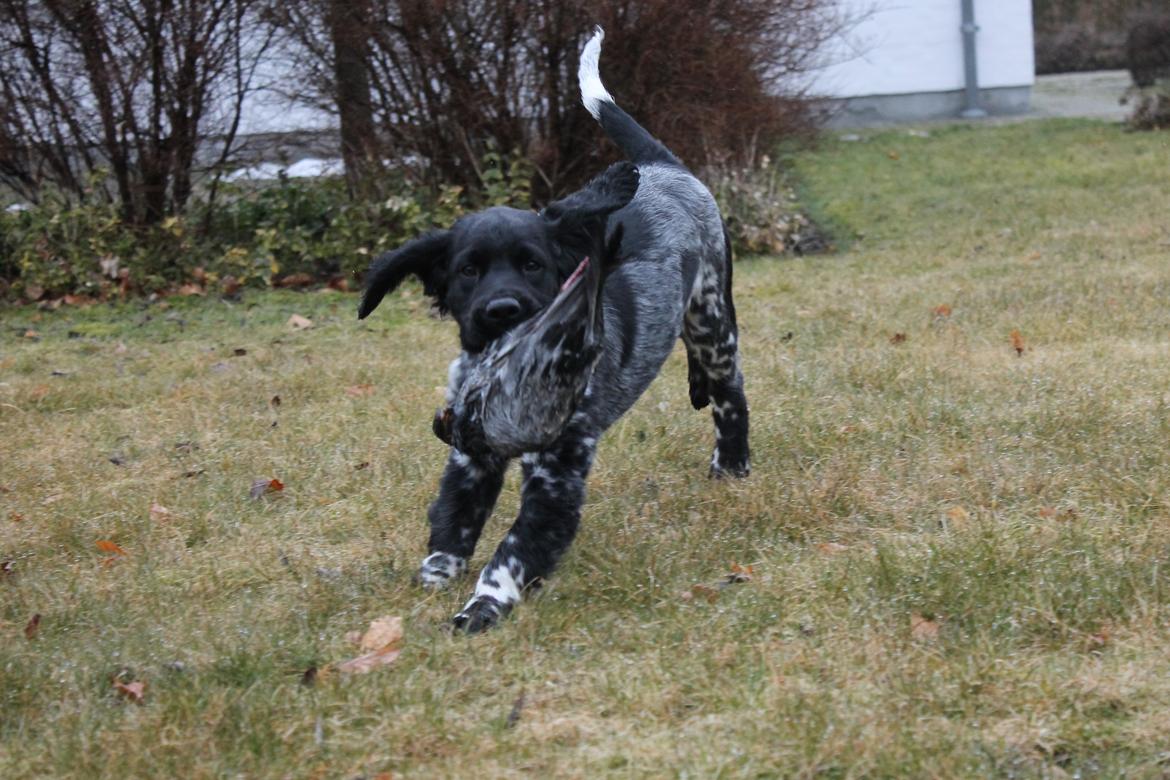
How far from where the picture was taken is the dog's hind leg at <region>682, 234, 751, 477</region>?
202 inches

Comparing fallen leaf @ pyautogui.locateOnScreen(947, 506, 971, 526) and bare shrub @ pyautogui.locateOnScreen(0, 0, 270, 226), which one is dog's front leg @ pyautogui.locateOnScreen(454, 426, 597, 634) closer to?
fallen leaf @ pyautogui.locateOnScreen(947, 506, 971, 526)

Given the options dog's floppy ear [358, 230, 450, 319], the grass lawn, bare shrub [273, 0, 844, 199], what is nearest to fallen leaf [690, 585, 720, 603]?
the grass lawn

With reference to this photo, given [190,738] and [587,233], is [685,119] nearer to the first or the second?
[587,233]

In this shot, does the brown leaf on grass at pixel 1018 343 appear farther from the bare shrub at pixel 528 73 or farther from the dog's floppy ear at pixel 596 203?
the bare shrub at pixel 528 73

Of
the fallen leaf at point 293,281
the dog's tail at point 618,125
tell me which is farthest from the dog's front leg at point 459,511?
the fallen leaf at point 293,281

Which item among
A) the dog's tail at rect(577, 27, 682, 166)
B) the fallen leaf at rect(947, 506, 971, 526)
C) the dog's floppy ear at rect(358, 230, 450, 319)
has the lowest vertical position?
the fallen leaf at rect(947, 506, 971, 526)

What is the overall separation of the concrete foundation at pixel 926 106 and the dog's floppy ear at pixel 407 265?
16315 mm

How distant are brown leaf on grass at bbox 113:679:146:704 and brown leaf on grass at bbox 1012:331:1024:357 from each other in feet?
15.7

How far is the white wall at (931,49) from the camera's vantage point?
19375 mm

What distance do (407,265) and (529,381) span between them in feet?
2.48

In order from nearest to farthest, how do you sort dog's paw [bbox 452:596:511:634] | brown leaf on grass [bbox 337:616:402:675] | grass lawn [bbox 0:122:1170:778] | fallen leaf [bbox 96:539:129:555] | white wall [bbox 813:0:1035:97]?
grass lawn [bbox 0:122:1170:778] → brown leaf on grass [bbox 337:616:402:675] → dog's paw [bbox 452:596:511:634] → fallen leaf [bbox 96:539:129:555] → white wall [bbox 813:0:1035:97]

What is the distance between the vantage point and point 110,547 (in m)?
4.48

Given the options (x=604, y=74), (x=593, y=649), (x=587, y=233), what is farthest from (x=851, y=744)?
(x=604, y=74)

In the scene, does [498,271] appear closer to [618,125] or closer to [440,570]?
[440,570]
